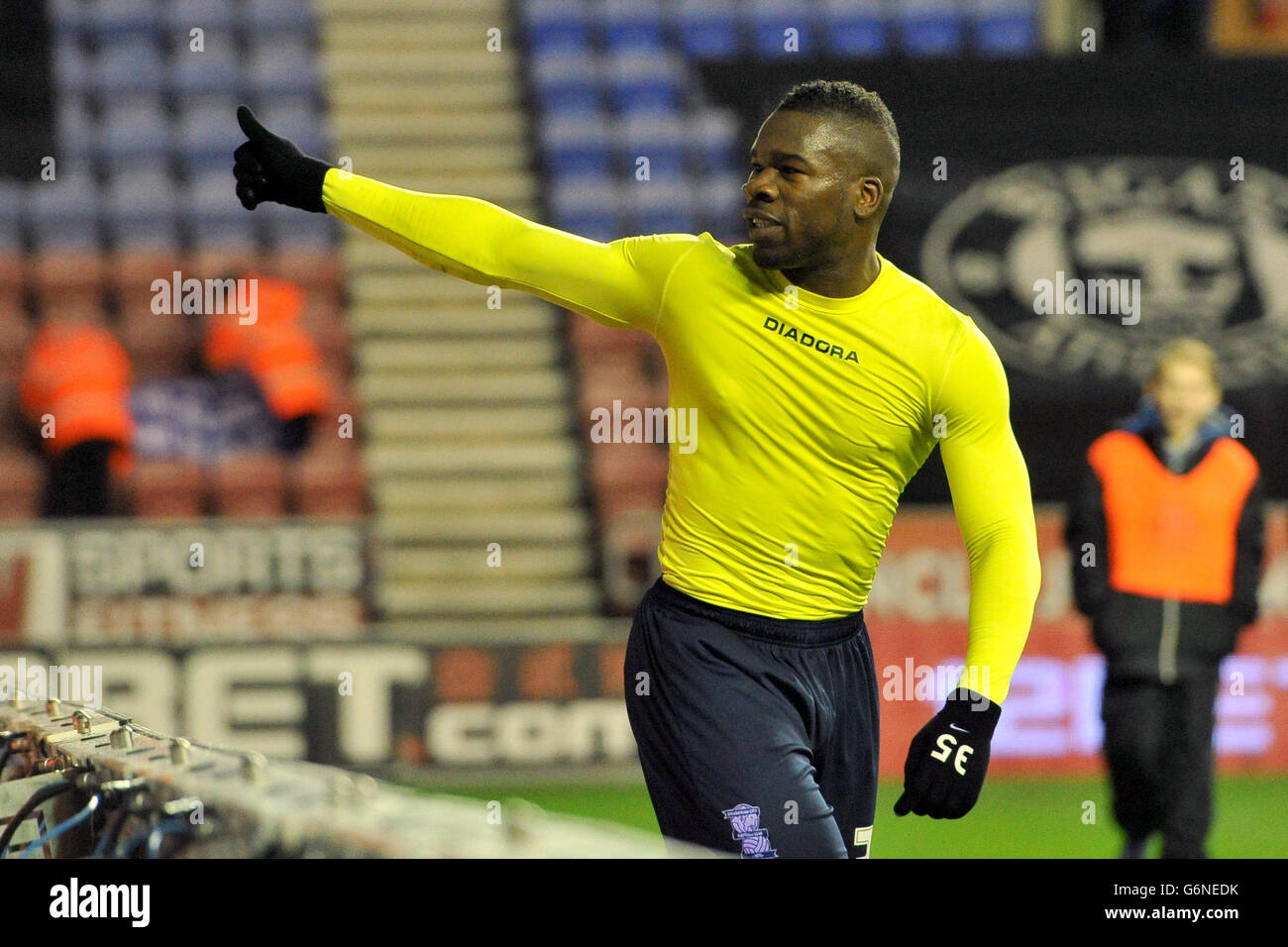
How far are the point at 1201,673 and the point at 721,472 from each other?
3.20 meters

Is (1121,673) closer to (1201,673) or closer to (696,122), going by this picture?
(1201,673)

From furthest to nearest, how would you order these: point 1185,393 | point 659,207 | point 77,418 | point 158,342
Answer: point 659,207
point 158,342
point 77,418
point 1185,393

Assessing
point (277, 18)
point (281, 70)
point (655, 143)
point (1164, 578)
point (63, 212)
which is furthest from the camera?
point (277, 18)

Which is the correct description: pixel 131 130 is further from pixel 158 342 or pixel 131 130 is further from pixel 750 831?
pixel 750 831

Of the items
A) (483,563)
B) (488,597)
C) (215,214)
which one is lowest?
(488,597)

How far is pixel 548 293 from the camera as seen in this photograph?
132 inches

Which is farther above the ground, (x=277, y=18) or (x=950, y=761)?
(x=277, y=18)

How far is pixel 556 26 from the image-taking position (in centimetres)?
1230

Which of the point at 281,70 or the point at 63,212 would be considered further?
the point at 281,70

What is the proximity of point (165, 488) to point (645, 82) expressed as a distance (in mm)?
4462

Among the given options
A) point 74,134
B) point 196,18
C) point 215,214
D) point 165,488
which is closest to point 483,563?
point 165,488

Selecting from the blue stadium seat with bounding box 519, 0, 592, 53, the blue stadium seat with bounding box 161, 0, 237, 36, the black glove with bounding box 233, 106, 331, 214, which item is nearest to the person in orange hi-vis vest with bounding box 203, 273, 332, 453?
the blue stadium seat with bounding box 161, 0, 237, 36

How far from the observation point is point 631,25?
40.4ft

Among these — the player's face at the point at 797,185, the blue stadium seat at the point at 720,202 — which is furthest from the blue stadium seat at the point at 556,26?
the player's face at the point at 797,185
